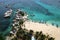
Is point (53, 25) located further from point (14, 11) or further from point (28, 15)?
point (14, 11)

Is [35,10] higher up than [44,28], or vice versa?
[44,28]

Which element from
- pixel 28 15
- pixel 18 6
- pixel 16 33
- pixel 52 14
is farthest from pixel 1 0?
pixel 16 33

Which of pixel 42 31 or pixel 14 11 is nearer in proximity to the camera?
pixel 42 31

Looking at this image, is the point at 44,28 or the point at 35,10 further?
the point at 35,10

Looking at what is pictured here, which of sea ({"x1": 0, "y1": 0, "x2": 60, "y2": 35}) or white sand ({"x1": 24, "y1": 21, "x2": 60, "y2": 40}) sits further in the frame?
sea ({"x1": 0, "y1": 0, "x2": 60, "y2": 35})

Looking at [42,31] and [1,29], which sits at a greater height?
[42,31]
